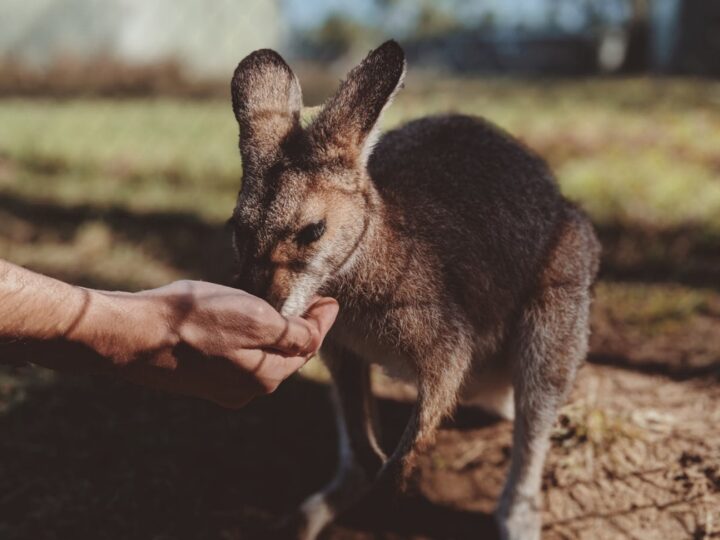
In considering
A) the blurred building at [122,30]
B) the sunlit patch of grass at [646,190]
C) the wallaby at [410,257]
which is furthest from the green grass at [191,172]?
the blurred building at [122,30]

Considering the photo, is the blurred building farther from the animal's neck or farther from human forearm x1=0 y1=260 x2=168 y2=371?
human forearm x1=0 y1=260 x2=168 y2=371

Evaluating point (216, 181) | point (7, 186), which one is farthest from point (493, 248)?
point (7, 186)

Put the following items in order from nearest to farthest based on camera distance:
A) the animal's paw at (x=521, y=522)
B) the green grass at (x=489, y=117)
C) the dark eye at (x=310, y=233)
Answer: the dark eye at (x=310, y=233) → the animal's paw at (x=521, y=522) → the green grass at (x=489, y=117)

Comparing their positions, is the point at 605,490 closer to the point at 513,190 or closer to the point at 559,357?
the point at 559,357

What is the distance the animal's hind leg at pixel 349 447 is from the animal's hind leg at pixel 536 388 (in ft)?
1.41

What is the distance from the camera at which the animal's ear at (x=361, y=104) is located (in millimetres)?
1977

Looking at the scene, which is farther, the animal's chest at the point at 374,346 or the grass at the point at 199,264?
the grass at the point at 199,264

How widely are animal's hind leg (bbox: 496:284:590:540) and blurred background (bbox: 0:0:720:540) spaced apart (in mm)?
123

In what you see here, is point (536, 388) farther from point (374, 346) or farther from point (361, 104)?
point (361, 104)

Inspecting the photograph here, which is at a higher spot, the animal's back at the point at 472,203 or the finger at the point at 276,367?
the animal's back at the point at 472,203

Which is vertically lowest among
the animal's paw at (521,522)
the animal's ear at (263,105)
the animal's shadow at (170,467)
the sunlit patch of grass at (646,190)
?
the animal's shadow at (170,467)

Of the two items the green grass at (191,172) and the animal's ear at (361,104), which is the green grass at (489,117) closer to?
the green grass at (191,172)

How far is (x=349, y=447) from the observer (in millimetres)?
2545

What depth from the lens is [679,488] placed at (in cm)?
232
